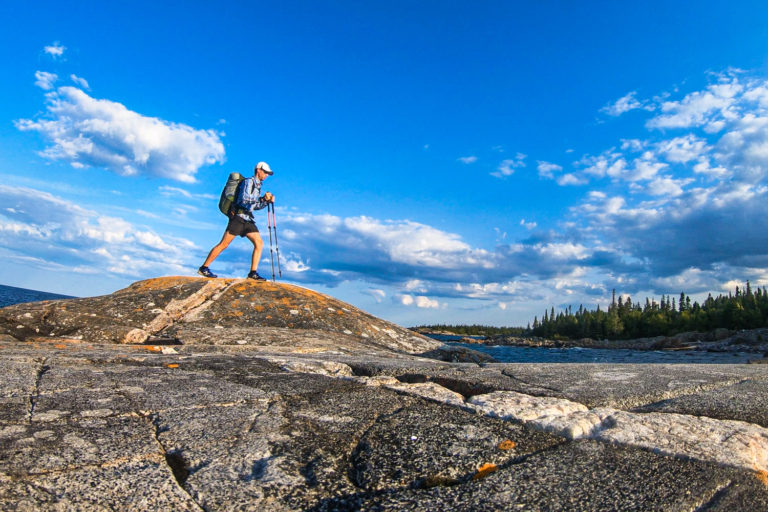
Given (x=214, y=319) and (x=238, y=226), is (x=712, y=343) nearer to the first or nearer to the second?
(x=238, y=226)

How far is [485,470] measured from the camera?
1818 millimetres

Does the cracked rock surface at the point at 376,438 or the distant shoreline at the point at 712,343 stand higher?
the cracked rock surface at the point at 376,438

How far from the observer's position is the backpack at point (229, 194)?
981 cm

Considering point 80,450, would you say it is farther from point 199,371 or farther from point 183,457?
point 199,371

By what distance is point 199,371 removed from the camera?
3682 mm

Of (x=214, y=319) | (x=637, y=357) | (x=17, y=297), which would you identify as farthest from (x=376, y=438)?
(x=17, y=297)

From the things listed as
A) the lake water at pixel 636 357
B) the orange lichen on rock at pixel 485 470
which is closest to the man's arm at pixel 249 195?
the orange lichen on rock at pixel 485 470

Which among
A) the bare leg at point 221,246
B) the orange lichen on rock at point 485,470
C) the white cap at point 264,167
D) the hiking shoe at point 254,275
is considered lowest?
the orange lichen on rock at point 485,470

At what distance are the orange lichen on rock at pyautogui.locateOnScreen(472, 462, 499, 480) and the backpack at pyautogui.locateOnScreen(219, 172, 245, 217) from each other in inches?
355

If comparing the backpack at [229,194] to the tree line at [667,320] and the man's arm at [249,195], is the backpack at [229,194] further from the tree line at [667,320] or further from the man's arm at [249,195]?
the tree line at [667,320]

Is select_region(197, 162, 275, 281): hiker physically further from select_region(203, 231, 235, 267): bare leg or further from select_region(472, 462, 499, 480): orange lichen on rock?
select_region(472, 462, 499, 480): orange lichen on rock

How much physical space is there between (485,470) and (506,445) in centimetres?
27

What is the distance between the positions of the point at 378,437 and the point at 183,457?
865mm

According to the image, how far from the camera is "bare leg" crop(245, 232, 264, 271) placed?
999 centimetres
